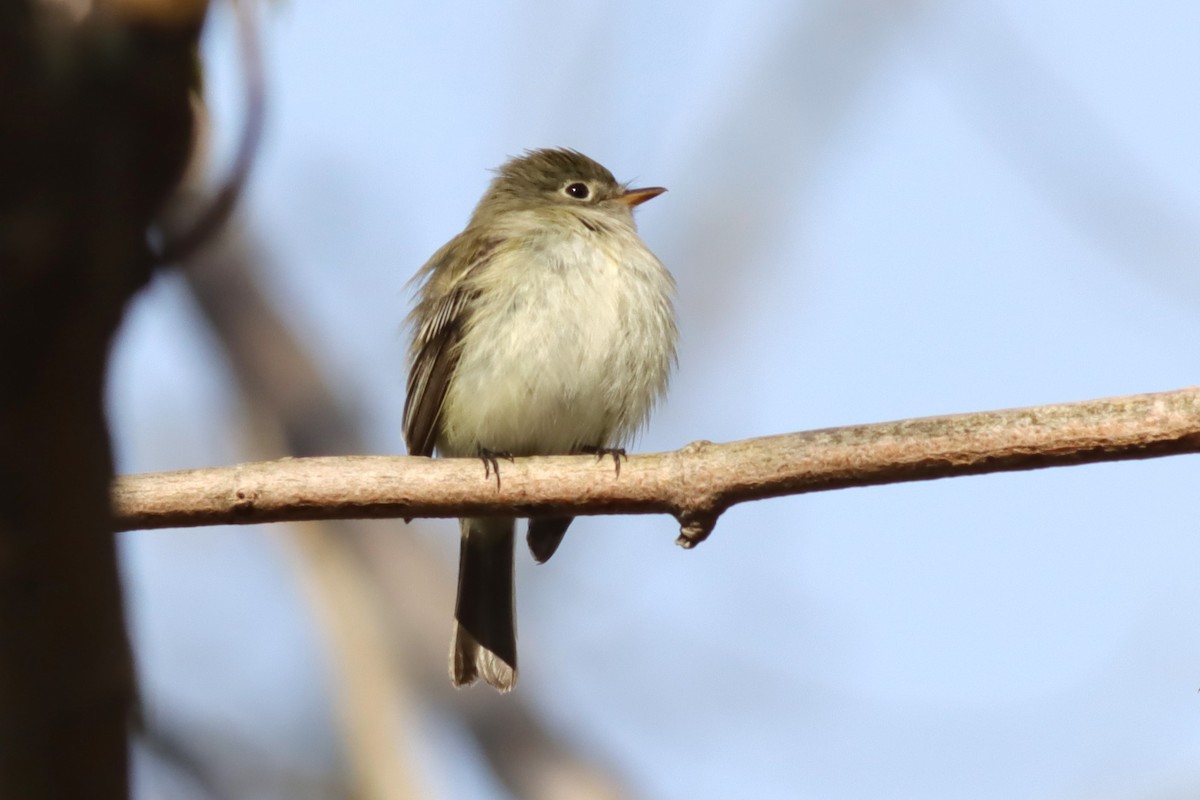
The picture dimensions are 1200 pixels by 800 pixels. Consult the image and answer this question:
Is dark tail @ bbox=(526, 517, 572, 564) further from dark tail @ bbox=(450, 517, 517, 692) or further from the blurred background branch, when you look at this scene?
the blurred background branch

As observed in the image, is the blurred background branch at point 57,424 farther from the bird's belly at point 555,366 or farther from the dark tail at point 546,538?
the dark tail at point 546,538

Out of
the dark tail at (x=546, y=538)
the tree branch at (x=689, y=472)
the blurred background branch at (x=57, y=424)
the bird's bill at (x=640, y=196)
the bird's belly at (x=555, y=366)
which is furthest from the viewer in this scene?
the bird's bill at (x=640, y=196)

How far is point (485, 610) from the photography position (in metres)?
5.68

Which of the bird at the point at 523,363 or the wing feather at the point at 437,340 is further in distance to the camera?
the wing feather at the point at 437,340

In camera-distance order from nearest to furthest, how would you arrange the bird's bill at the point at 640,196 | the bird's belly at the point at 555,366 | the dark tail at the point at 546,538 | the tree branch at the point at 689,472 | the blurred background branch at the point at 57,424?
1. the blurred background branch at the point at 57,424
2. the tree branch at the point at 689,472
3. the bird's belly at the point at 555,366
4. the dark tail at the point at 546,538
5. the bird's bill at the point at 640,196

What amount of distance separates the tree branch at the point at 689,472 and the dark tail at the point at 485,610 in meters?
1.54

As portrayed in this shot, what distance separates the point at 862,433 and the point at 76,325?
2568 millimetres

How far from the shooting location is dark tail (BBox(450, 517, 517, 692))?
5.50 meters

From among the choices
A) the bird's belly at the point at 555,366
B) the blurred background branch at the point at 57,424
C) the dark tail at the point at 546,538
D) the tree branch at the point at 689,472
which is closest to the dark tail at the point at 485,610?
the dark tail at the point at 546,538

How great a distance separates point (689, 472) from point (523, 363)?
174cm

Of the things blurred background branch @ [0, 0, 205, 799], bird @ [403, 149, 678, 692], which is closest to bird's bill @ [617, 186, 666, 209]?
bird @ [403, 149, 678, 692]

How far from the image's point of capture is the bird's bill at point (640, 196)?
649 centimetres

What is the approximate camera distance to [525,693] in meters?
6.10

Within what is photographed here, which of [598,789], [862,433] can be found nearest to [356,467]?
[862,433]
